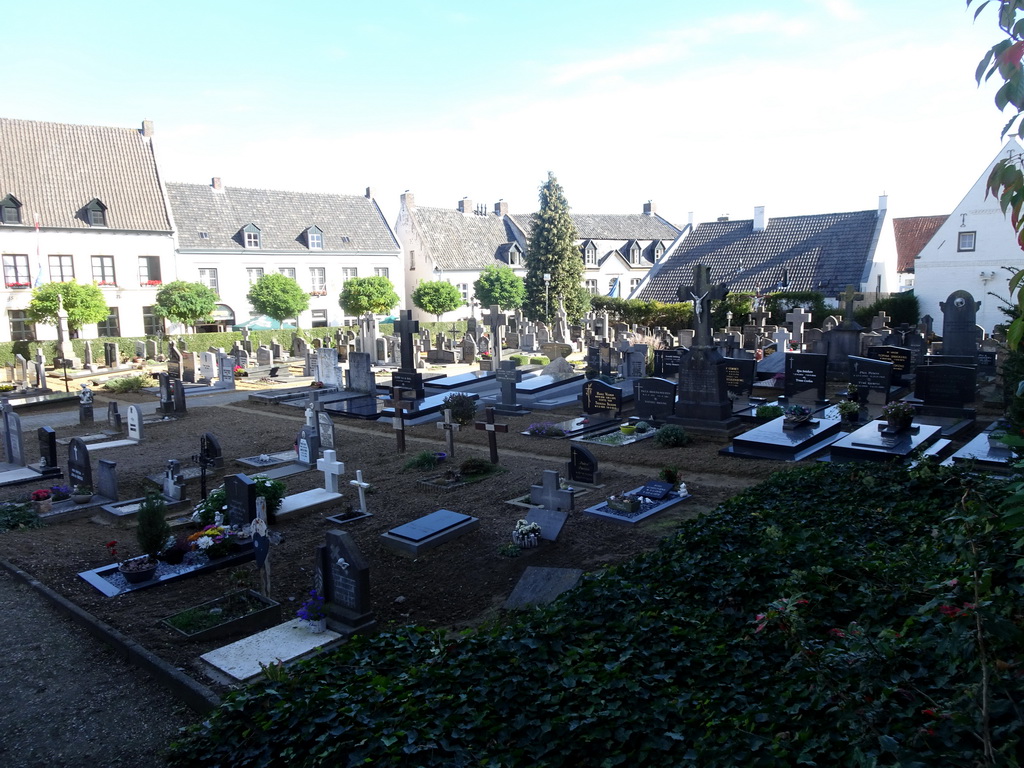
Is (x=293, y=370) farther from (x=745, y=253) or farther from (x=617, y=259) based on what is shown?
(x=617, y=259)

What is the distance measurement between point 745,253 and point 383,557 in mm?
38518

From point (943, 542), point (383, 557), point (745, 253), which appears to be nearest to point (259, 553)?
point (383, 557)

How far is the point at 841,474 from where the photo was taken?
9961 millimetres

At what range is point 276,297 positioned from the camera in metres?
40.7

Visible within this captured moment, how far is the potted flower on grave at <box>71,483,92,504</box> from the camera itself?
38.7 feet

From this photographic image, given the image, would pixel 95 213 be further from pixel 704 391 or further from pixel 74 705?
pixel 74 705

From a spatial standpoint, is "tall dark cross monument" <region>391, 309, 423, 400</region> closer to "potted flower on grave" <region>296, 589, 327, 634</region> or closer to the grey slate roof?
"potted flower on grave" <region>296, 589, 327, 634</region>

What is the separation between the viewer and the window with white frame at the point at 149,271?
40.1 meters

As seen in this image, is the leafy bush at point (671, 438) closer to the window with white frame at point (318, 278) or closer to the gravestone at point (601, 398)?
the gravestone at point (601, 398)

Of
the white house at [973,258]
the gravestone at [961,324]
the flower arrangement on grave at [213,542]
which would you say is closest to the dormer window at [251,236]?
the white house at [973,258]

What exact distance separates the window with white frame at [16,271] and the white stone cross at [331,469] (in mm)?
32659

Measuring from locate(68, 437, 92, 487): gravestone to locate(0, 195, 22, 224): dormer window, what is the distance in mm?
30874

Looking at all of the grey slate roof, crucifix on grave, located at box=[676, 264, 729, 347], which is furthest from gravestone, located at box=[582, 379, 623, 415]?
the grey slate roof

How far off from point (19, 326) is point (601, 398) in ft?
108
